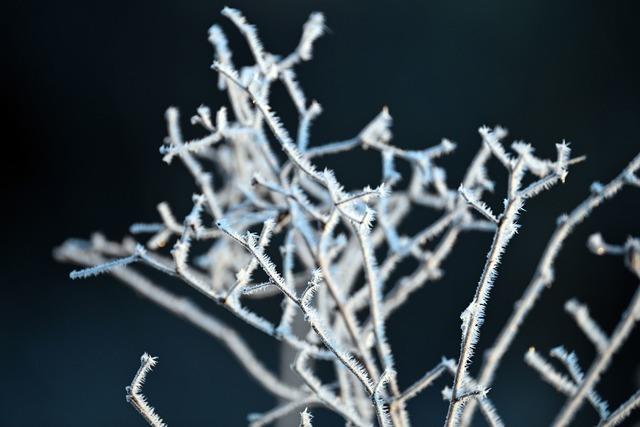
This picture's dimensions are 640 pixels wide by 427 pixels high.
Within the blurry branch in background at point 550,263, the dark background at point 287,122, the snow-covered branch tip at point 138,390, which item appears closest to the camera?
the snow-covered branch tip at point 138,390

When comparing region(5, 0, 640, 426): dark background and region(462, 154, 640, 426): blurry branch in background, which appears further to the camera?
region(5, 0, 640, 426): dark background

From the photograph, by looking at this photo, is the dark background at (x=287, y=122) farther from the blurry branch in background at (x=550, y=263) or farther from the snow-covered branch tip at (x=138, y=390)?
the snow-covered branch tip at (x=138, y=390)

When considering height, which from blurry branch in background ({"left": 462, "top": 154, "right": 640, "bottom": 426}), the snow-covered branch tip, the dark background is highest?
the dark background

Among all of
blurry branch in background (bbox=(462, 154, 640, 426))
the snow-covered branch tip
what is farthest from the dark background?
the snow-covered branch tip

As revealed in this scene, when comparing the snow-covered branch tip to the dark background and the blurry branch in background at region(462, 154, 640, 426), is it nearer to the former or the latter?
the blurry branch in background at region(462, 154, 640, 426)

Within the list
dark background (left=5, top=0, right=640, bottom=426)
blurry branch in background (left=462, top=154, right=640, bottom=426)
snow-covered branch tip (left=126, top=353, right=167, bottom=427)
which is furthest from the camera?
dark background (left=5, top=0, right=640, bottom=426)

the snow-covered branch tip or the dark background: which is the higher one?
the dark background

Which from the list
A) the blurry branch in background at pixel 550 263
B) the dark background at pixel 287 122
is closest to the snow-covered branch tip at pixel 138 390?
the blurry branch in background at pixel 550 263

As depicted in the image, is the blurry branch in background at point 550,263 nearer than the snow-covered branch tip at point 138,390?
No

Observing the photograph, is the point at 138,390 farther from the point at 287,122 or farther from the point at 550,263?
the point at 287,122
